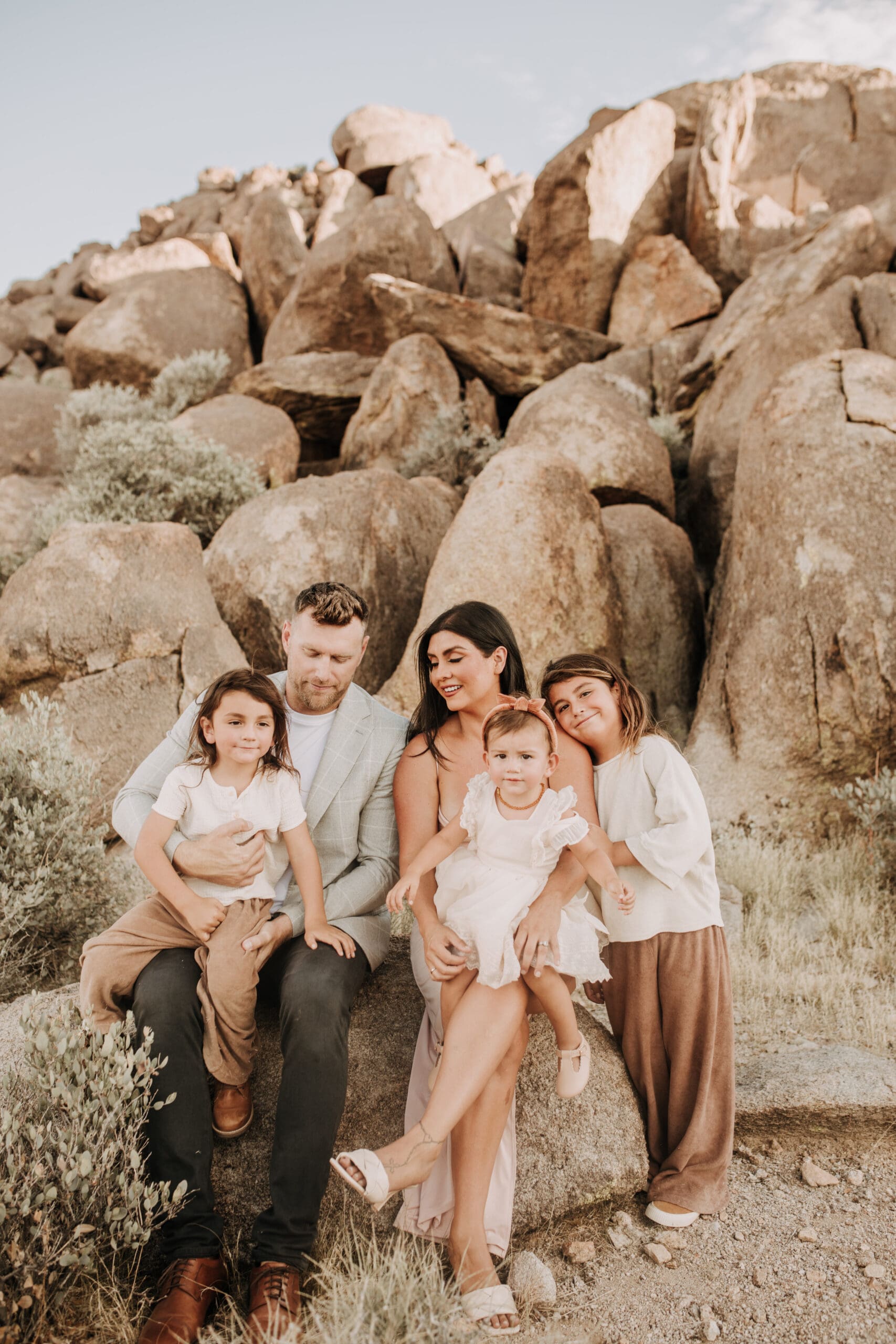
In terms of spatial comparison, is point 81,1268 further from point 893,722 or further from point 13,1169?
point 893,722

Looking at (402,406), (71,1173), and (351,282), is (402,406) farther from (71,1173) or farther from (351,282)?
→ (71,1173)

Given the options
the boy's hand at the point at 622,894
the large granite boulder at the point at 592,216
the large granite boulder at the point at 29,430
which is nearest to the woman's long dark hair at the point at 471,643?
the boy's hand at the point at 622,894

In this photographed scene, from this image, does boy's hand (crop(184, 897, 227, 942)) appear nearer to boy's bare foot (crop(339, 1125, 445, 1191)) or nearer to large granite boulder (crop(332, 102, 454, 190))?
boy's bare foot (crop(339, 1125, 445, 1191))

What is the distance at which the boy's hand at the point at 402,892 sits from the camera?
296 cm

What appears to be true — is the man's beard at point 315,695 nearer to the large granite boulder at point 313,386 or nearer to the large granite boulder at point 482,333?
the large granite boulder at point 313,386

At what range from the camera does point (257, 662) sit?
7.39 metres

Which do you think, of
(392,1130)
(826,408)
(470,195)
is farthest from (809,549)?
(470,195)

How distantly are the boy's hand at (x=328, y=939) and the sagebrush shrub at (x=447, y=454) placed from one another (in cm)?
753

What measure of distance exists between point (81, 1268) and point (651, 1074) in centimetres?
205

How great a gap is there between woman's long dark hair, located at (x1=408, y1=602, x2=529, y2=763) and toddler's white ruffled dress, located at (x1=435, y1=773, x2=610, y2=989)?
53cm

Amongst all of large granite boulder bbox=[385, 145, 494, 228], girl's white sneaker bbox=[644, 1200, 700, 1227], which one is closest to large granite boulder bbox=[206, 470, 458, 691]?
girl's white sneaker bbox=[644, 1200, 700, 1227]

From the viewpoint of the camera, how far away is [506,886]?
294 centimetres

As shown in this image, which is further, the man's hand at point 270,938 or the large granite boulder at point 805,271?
the large granite boulder at point 805,271

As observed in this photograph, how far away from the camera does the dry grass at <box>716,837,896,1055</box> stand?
4184 mm
